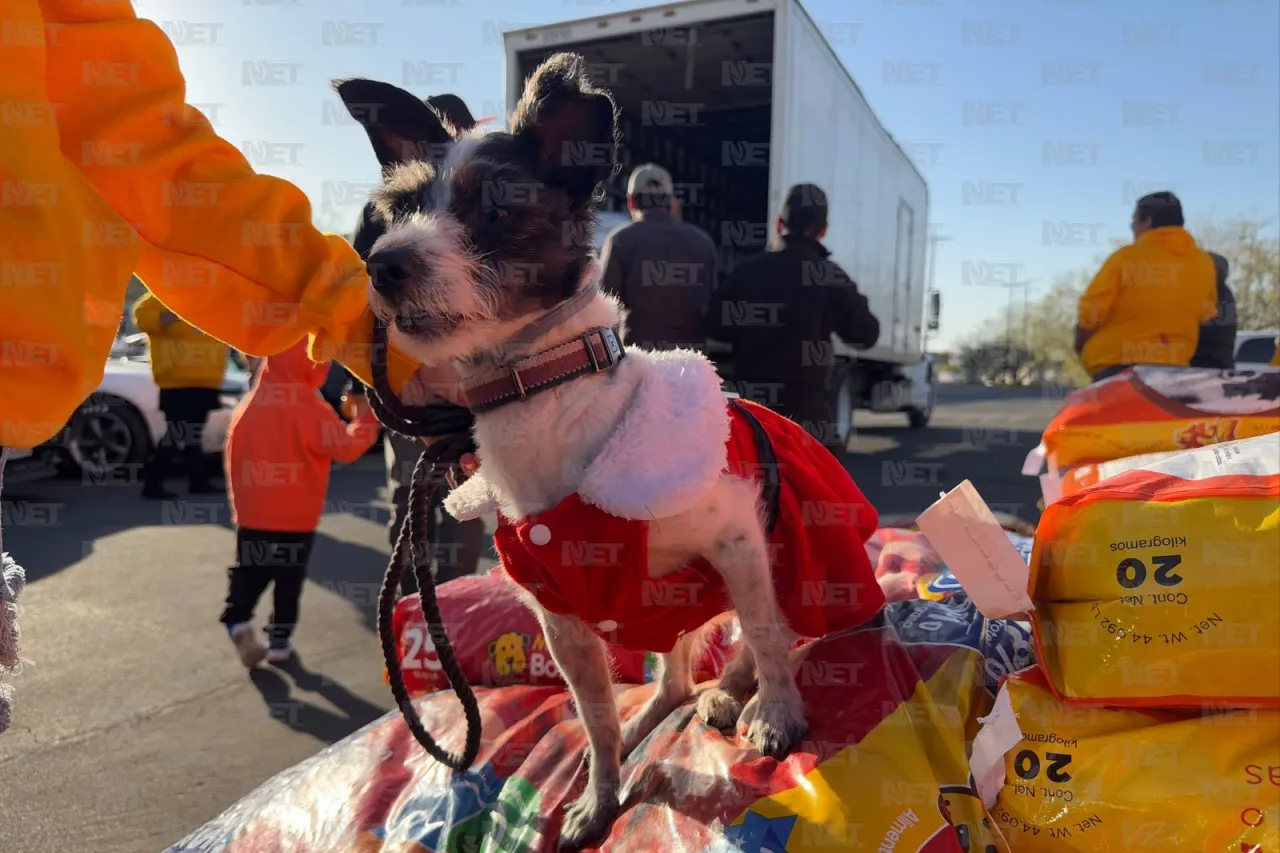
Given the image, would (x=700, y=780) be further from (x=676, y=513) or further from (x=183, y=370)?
(x=183, y=370)

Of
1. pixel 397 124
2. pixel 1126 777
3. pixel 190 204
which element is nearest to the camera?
pixel 190 204

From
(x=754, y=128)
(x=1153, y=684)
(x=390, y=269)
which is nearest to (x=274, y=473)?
(x=390, y=269)

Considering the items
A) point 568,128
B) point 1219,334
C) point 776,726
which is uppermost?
point 568,128

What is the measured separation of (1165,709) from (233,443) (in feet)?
13.0

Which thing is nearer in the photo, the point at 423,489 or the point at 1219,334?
the point at 423,489

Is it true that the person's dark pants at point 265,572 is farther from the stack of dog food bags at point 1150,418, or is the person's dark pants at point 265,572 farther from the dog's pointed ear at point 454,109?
the stack of dog food bags at point 1150,418

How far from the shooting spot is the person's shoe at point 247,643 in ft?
13.2

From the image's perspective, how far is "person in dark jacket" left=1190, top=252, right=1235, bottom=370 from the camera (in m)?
4.95

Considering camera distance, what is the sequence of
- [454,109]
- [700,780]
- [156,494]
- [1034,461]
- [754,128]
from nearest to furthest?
[700,780], [454,109], [1034,461], [156,494], [754,128]

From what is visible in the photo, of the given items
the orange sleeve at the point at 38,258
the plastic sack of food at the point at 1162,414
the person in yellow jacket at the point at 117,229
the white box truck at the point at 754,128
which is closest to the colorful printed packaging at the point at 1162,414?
the plastic sack of food at the point at 1162,414

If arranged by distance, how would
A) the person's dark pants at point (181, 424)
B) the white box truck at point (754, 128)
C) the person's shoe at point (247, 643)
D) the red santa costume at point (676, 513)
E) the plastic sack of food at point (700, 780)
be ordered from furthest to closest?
the person's dark pants at point (181, 424)
the white box truck at point (754, 128)
the person's shoe at point (247, 643)
the red santa costume at point (676, 513)
the plastic sack of food at point (700, 780)

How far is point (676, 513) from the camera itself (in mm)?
1830

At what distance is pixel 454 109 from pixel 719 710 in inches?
80.1

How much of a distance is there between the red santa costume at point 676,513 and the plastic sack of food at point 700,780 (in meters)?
0.23
